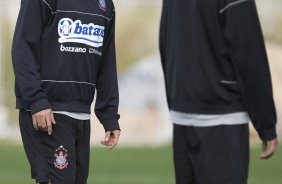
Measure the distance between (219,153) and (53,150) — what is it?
1020 millimetres

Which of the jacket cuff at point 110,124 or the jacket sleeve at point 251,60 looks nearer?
the jacket sleeve at point 251,60

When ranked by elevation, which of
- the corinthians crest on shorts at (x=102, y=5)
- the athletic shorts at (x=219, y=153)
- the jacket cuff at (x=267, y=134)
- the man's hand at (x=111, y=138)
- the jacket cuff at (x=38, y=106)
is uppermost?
the corinthians crest on shorts at (x=102, y=5)

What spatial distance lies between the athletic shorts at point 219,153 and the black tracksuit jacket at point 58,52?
0.82m

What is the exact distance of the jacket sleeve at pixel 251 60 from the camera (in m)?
4.29

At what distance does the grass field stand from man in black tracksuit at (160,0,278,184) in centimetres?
586

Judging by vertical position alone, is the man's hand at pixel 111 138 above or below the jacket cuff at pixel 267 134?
below

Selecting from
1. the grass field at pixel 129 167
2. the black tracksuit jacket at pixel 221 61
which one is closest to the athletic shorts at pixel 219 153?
the black tracksuit jacket at pixel 221 61

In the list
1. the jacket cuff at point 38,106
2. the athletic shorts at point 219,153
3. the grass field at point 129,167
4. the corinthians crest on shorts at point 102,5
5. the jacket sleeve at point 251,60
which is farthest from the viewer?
the grass field at point 129,167

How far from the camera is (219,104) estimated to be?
4488 millimetres

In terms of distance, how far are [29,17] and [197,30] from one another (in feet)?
3.32

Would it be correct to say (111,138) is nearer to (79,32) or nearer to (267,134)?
(79,32)

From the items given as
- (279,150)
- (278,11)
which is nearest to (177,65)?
(279,150)

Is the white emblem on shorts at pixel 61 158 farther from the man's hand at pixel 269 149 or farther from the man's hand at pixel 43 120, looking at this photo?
the man's hand at pixel 269 149

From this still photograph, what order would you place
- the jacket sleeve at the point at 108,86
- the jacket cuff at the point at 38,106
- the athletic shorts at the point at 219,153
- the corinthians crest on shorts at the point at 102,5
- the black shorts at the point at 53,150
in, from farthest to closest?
the jacket sleeve at the point at 108,86, the corinthians crest on shorts at the point at 102,5, the black shorts at the point at 53,150, the jacket cuff at the point at 38,106, the athletic shorts at the point at 219,153
